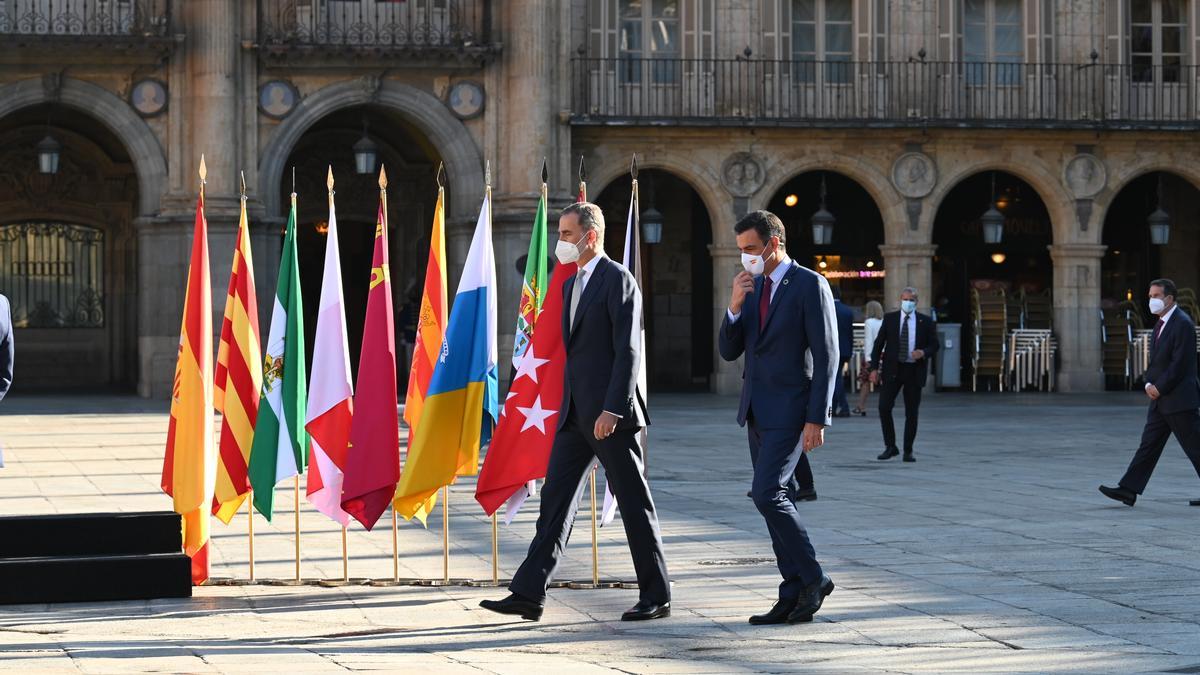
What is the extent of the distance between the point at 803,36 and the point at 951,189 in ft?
13.3

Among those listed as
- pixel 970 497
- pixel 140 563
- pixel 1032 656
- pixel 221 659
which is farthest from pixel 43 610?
pixel 970 497

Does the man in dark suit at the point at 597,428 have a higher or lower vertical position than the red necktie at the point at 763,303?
lower

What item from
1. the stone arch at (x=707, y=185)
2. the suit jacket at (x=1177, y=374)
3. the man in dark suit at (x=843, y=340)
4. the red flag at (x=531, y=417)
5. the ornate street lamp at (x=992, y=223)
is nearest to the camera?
the red flag at (x=531, y=417)

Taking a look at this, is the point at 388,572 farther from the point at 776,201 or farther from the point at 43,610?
the point at 776,201

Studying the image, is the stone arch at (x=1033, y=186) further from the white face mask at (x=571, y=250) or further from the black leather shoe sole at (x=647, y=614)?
the black leather shoe sole at (x=647, y=614)

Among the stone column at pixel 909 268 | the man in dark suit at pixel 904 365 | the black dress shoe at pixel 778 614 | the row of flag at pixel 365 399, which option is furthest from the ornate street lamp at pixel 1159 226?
the black dress shoe at pixel 778 614

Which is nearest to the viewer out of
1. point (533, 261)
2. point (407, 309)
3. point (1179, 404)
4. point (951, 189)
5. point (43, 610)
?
point (43, 610)

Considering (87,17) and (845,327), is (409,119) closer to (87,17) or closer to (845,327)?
(87,17)

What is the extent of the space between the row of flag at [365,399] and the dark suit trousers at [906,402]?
8.91m

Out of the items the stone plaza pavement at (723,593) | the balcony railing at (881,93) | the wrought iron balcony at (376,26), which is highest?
the wrought iron balcony at (376,26)

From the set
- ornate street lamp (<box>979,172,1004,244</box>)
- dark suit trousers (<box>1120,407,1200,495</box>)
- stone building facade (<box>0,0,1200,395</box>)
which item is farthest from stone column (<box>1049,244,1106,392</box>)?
dark suit trousers (<box>1120,407,1200,495</box>)

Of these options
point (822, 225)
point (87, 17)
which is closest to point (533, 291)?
point (87, 17)

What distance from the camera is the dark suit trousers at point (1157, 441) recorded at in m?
14.1

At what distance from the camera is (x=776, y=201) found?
3550cm
